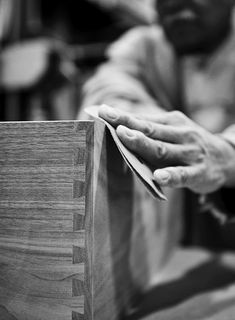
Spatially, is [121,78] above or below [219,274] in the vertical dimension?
above

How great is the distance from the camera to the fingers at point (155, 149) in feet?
1.81

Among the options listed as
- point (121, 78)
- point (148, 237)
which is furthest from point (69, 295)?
point (121, 78)

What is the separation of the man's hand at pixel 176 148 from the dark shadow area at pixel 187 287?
222 mm

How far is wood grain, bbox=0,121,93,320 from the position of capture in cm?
51

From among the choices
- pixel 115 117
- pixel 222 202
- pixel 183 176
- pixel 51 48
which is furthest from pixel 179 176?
pixel 51 48

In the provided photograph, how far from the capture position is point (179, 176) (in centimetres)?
59

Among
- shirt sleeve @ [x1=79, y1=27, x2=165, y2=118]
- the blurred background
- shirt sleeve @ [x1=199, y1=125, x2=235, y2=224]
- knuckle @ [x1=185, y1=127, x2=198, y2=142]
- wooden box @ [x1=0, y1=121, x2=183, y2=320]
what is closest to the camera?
wooden box @ [x1=0, y1=121, x2=183, y2=320]

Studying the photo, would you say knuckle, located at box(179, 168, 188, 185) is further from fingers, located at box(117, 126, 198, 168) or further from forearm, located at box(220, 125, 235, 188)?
forearm, located at box(220, 125, 235, 188)

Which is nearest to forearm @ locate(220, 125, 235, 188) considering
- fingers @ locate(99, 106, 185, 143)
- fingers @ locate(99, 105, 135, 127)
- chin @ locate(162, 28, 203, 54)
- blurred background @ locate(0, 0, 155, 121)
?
fingers @ locate(99, 106, 185, 143)

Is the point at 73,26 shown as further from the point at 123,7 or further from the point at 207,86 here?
the point at 207,86

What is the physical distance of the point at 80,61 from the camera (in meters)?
2.66

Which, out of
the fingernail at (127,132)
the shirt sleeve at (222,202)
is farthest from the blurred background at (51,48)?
the fingernail at (127,132)

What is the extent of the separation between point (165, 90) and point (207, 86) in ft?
0.43

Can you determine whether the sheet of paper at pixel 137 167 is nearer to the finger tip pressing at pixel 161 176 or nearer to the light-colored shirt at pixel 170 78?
the finger tip pressing at pixel 161 176
